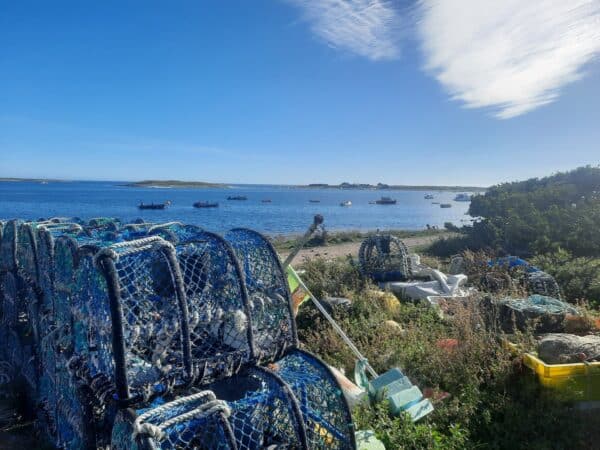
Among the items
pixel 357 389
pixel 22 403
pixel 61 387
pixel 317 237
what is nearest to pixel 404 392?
pixel 357 389

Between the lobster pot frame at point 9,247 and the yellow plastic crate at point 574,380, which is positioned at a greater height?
the lobster pot frame at point 9,247

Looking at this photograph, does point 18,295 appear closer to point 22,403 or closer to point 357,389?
point 22,403

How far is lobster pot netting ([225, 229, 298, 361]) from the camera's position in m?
3.22

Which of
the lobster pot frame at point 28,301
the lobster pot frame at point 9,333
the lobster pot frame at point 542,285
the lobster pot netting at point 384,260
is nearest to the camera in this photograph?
the lobster pot frame at point 28,301

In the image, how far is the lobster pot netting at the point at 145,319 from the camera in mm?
2479

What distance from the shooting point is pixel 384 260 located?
374 inches

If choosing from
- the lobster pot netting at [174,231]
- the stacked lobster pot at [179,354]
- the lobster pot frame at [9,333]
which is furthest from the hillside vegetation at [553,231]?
the lobster pot frame at [9,333]

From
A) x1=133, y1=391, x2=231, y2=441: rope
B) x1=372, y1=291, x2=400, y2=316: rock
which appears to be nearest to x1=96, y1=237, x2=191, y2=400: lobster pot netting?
x1=133, y1=391, x2=231, y2=441: rope

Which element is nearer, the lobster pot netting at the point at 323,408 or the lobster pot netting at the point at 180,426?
the lobster pot netting at the point at 180,426

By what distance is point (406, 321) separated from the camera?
6555mm

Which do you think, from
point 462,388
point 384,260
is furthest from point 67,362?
point 384,260

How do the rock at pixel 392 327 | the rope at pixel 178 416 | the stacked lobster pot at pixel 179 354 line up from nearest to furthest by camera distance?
the rope at pixel 178 416 < the stacked lobster pot at pixel 179 354 < the rock at pixel 392 327

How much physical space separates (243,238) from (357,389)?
5.34 feet

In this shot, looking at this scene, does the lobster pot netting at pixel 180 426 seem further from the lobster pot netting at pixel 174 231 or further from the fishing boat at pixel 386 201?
the fishing boat at pixel 386 201
